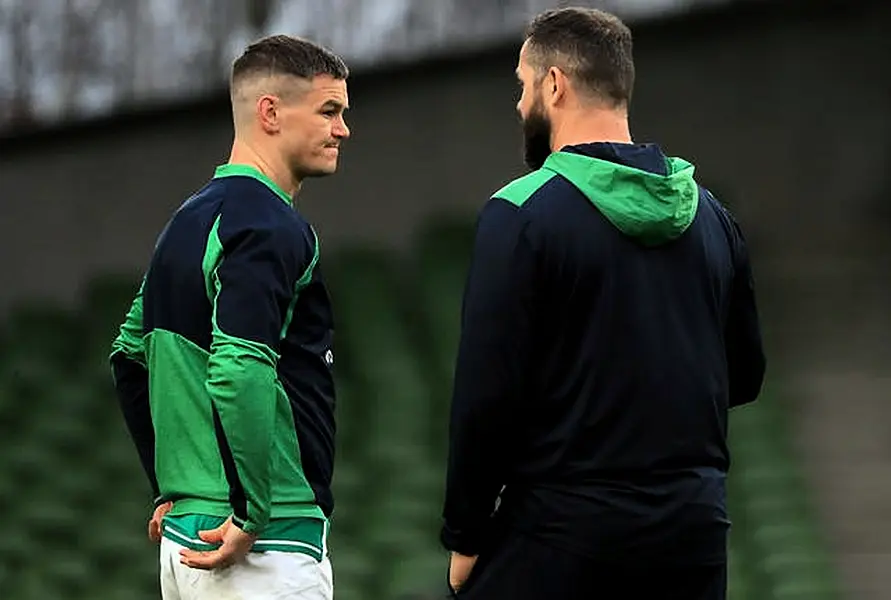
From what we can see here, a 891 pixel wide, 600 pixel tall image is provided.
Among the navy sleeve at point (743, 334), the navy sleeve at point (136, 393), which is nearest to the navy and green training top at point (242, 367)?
the navy sleeve at point (136, 393)

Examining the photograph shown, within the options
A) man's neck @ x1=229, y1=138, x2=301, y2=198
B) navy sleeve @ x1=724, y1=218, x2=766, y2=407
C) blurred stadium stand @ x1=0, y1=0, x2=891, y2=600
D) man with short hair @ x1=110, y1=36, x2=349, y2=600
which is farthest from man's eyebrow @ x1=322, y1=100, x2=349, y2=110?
blurred stadium stand @ x1=0, y1=0, x2=891, y2=600

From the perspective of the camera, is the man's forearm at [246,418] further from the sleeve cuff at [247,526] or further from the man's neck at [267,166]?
the man's neck at [267,166]

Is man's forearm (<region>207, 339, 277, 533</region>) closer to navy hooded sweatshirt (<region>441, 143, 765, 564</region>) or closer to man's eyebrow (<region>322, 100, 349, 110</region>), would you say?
navy hooded sweatshirt (<region>441, 143, 765, 564</region>)

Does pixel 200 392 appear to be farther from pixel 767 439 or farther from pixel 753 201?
pixel 753 201

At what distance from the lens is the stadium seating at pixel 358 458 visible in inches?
199

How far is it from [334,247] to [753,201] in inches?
67.1

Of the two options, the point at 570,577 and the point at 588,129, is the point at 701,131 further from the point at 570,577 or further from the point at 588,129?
the point at 570,577

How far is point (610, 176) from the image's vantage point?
7.01 ft

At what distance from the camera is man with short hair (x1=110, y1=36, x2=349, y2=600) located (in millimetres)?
2188

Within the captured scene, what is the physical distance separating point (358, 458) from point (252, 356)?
3503mm

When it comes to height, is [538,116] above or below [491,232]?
above

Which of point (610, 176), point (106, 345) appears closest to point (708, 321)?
point (610, 176)

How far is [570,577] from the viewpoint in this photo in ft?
6.98

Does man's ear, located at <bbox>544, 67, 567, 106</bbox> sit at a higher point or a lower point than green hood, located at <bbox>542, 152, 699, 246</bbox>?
higher
